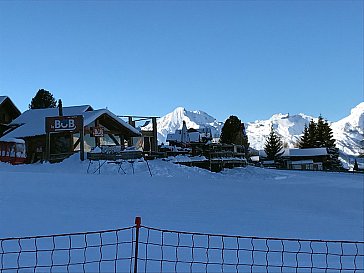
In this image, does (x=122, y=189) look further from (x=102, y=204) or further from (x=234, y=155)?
(x=234, y=155)

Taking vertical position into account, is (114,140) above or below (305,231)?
above

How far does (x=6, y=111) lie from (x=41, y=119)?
28.5 ft

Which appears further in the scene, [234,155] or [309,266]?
[234,155]

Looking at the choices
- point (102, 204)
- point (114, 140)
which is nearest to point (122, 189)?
point (102, 204)

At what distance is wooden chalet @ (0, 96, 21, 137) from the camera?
118 feet

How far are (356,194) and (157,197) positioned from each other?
28.3 feet

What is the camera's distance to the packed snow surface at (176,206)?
10094 millimetres

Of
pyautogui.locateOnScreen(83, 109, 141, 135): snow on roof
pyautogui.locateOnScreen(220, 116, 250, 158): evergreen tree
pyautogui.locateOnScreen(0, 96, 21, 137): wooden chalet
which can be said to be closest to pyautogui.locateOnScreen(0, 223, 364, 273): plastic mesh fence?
pyautogui.locateOnScreen(83, 109, 141, 135): snow on roof

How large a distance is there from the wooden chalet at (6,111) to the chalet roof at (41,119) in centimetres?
351

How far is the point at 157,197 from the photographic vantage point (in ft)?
45.5

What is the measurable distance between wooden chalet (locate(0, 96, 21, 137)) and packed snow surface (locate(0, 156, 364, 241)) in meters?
21.0

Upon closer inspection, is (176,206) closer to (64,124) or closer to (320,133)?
(64,124)

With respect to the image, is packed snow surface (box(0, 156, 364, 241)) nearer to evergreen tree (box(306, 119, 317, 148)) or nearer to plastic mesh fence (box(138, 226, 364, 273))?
plastic mesh fence (box(138, 226, 364, 273))

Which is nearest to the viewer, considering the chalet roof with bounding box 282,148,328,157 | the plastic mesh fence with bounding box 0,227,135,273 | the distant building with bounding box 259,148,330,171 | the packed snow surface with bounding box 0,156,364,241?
the plastic mesh fence with bounding box 0,227,135,273
